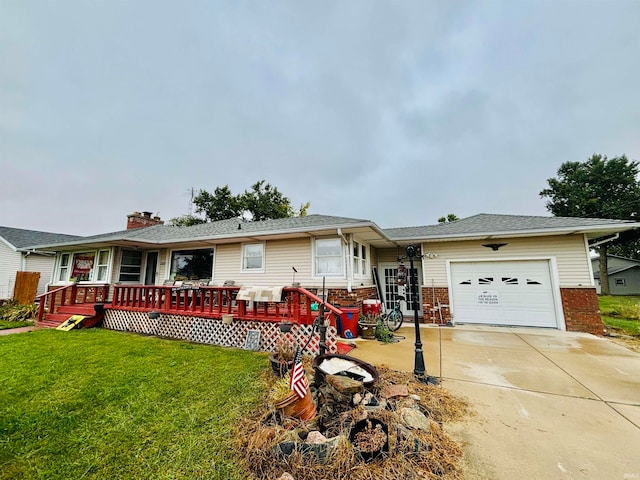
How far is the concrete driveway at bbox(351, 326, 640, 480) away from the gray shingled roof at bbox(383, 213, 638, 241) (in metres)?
3.11

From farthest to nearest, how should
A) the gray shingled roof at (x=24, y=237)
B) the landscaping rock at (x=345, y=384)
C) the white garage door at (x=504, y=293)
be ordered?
the gray shingled roof at (x=24, y=237) < the white garage door at (x=504, y=293) < the landscaping rock at (x=345, y=384)

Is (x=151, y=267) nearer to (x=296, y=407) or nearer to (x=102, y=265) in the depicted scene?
(x=102, y=265)

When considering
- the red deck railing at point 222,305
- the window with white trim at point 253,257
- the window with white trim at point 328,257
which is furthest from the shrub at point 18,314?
the window with white trim at point 328,257

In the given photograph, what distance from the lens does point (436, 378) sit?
3824 millimetres

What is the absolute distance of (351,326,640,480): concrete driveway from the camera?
6.86 ft

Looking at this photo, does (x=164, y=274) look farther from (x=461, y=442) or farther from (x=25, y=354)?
(x=461, y=442)

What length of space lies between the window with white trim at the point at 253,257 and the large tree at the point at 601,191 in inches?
1164

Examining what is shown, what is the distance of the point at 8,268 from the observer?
13.1 meters

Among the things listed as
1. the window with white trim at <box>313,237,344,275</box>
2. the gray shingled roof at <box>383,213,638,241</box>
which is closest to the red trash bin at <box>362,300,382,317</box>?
the window with white trim at <box>313,237,344,275</box>

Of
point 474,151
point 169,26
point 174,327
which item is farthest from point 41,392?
point 474,151

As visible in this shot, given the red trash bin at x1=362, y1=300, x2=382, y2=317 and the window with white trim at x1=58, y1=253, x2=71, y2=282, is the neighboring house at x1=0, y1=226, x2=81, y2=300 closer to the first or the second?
the window with white trim at x1=58, y1=253, x2=71, y2=282

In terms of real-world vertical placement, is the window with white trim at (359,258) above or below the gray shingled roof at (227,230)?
below

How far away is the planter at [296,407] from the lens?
254 cm

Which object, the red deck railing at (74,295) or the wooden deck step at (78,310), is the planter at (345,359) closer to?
the wooden deck step at (78,310)
